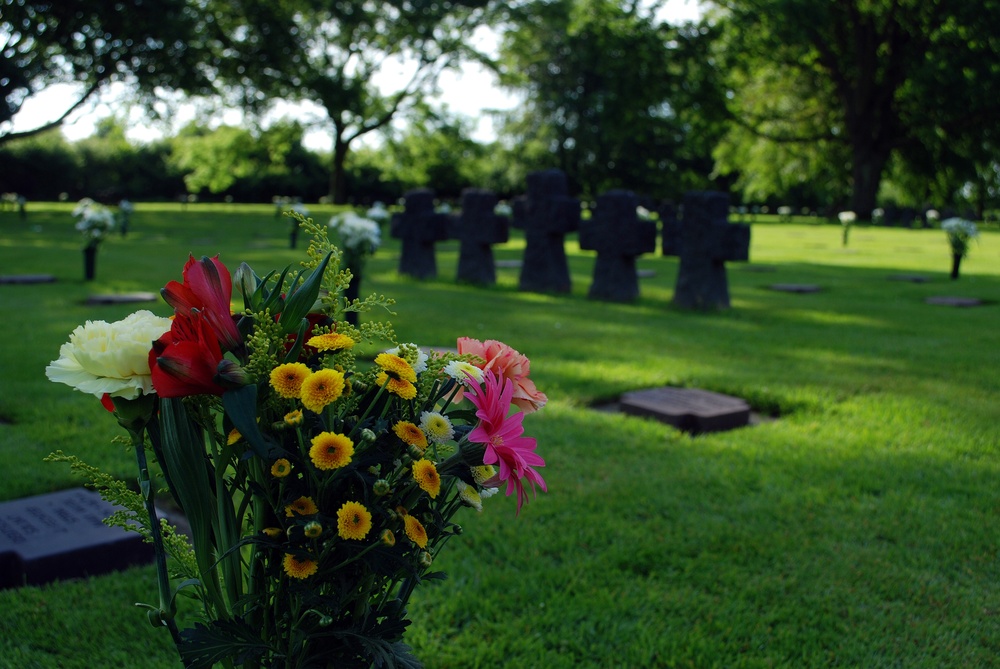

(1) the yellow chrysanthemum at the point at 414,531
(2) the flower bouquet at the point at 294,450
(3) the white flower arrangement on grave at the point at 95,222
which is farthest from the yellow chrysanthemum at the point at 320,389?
(3) the white flower arrangement on grave at the point at 95,222

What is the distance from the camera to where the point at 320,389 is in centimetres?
115

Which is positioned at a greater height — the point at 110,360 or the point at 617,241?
the point at 617,241

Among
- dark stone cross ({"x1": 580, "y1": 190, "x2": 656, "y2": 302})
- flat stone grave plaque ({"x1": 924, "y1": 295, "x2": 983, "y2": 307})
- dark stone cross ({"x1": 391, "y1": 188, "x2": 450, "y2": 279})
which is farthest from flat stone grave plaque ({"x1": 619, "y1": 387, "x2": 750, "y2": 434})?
dark stone cross ({"x1": 391, "y1": 188, "x2": 450, "y2": 279})

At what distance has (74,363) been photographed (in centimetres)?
125

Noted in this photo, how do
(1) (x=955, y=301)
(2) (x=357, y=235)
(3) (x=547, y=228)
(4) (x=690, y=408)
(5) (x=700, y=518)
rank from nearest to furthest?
(5) (x=700, y=518), (4) (x=690, y=408), (2) (x=357, y=235), (1) (x=955, y=301), (3) (x=547, y=228)

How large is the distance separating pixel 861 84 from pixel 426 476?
104ft

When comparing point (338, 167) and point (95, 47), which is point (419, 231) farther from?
point (338, 167)

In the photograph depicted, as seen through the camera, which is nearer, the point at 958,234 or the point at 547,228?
the point at 547,228

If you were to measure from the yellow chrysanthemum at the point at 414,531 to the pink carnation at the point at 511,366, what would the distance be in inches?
11.3

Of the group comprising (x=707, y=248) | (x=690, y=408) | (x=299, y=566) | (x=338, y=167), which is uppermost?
(x=338, y=167)

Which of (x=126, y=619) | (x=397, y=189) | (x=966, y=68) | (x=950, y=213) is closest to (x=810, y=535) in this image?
(x=126, y=619)

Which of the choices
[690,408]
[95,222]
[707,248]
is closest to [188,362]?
[690,408]

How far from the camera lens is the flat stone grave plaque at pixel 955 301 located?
9992mm

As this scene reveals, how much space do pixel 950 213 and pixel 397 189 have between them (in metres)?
25.3
